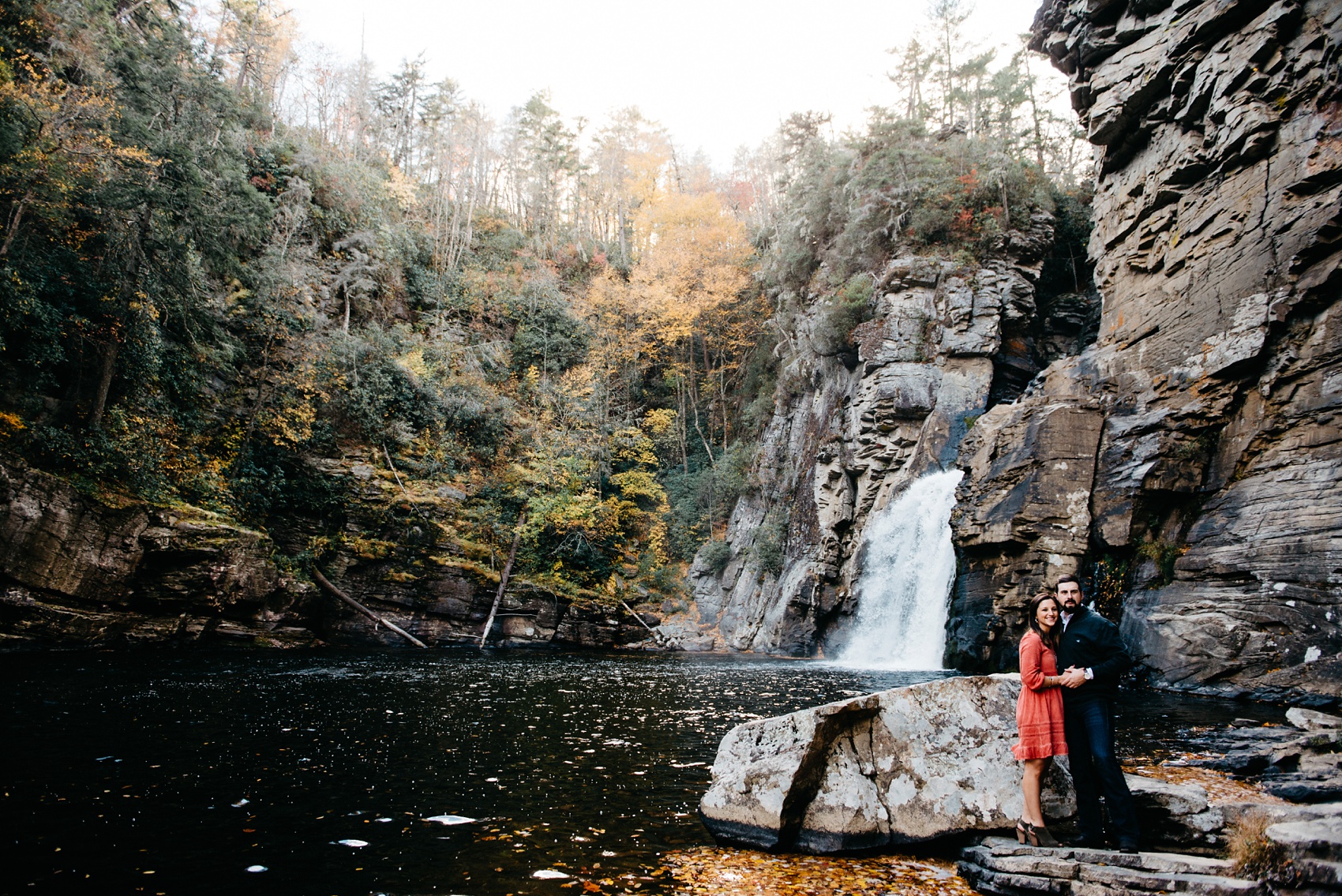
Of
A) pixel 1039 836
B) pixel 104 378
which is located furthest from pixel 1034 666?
pixel 104 378

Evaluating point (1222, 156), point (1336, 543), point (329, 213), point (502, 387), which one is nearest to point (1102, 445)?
point (1336, 543)

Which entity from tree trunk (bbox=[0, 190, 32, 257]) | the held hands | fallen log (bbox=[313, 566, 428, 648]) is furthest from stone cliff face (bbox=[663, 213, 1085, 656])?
tree trunk (bbox=[0, 190, 32, 257])

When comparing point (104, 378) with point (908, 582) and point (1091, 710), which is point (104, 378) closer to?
point (1091, 710)

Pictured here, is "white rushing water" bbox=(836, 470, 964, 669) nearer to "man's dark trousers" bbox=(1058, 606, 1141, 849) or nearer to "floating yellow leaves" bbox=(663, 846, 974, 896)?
"man's dark trousers" bbox=(1058, 606, 1141, 849)

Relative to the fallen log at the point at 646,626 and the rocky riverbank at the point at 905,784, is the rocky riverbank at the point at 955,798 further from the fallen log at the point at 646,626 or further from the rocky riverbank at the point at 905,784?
the fallen log at the point at 646,626

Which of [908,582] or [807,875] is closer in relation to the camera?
[807,875]

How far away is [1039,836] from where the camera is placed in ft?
13.8

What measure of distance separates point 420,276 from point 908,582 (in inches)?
1017

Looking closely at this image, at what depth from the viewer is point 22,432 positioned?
13195 millimetres

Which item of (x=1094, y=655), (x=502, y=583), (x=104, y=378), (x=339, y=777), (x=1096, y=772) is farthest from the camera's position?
(x=502, y=583)

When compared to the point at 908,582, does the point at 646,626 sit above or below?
below

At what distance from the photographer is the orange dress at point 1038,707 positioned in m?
4.46

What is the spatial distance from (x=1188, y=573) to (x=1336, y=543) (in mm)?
2381

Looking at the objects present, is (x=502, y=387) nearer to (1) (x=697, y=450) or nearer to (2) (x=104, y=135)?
(1) (x=697, y=450)
